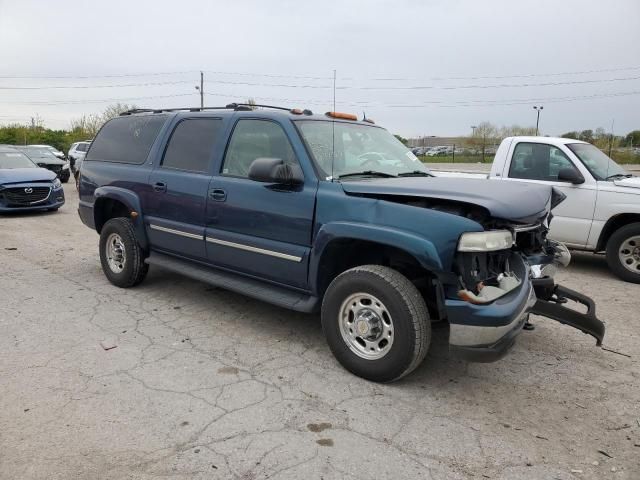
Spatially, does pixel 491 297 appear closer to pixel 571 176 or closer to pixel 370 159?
pixel 370 159

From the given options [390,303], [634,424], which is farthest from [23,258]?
[634,424]

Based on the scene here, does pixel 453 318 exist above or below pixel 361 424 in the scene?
above

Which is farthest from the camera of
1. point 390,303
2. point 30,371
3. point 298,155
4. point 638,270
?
point 638,270

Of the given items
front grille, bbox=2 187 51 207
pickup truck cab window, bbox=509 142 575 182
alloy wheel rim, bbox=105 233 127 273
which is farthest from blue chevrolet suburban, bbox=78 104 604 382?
front grille, bbox=2 187 51 207

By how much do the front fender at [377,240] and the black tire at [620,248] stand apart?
184 inches


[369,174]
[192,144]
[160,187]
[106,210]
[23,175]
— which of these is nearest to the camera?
[369,174]

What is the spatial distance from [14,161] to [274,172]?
10978mm

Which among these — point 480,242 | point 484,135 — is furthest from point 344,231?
point 484,135

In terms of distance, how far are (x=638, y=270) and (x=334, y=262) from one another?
484 centimetres

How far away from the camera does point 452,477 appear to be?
2564 millimetres

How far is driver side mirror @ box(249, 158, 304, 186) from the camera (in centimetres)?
374

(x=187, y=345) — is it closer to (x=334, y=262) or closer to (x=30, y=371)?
(x=30, y=371)

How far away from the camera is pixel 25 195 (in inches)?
440

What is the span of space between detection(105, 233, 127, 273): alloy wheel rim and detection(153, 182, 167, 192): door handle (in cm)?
94
